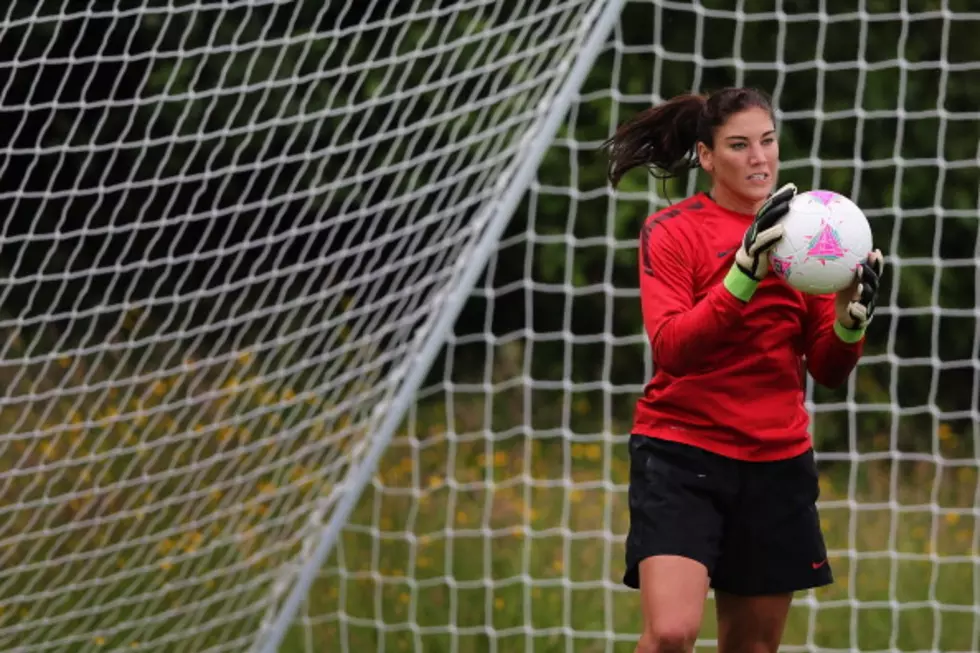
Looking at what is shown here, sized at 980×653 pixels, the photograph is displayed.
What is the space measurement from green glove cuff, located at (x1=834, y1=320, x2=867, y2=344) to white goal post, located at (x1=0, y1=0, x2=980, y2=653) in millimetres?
1326

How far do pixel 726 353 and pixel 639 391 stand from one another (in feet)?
5.30

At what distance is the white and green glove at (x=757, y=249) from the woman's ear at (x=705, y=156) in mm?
283

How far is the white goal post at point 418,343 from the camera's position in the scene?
4230 millimetres

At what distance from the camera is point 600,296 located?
6793 millimetres

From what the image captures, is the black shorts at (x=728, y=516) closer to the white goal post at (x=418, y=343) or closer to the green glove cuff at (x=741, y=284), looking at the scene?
the green glove cuff at (x=741, y=284)

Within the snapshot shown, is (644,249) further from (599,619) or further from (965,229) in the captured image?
(965,229)

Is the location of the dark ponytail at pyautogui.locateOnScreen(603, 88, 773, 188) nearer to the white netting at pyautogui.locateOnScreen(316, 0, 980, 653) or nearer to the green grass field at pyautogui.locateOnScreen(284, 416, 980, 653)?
the white netting at pyautogui.locateOnScreen(316, 0, 980, 653)

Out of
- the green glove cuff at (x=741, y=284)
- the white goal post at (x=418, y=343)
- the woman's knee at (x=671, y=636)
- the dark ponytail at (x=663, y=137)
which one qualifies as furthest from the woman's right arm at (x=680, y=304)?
the white goal post at (x=418, y=343)

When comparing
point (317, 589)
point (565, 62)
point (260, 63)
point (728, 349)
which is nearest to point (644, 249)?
point (728, 349)

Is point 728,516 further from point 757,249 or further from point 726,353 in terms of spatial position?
point 757,249

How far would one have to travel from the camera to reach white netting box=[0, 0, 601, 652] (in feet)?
13.8

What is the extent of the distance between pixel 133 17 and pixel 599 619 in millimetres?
3160

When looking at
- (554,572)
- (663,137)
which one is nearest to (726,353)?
(663,137)

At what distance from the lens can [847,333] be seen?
2863mm
